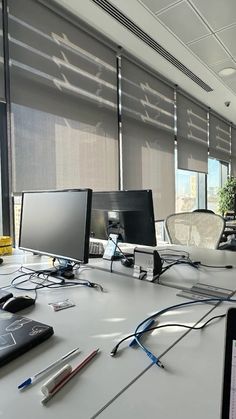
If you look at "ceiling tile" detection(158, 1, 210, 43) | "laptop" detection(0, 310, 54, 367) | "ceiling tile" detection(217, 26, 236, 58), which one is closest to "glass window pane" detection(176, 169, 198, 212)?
"ceiling tile" detection(217, 26, 236, 58)

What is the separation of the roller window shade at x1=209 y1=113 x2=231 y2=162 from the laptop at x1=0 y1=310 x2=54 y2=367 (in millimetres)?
5397

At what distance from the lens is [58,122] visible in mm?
2646

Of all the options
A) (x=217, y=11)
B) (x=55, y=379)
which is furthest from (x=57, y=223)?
(x=217, y=11)

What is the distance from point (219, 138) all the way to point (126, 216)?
203 inches

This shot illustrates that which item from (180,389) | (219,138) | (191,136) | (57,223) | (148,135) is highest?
(219,138)

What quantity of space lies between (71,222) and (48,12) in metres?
2.38

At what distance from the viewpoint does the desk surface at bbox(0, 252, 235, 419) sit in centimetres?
54

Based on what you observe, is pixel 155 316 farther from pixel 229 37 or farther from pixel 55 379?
pixel 229 37

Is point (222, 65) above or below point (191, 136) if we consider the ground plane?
above

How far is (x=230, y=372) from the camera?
1.46 ft

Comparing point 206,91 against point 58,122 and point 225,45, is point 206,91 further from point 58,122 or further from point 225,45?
point 58,122

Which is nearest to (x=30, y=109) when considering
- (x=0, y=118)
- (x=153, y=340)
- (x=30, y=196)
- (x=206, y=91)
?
(x=0, y=118)

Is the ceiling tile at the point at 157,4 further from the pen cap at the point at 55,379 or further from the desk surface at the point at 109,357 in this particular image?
the pen cap at the point at 55,379

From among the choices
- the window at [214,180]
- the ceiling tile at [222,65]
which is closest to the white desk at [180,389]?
the ceiling tile at [222,65]
